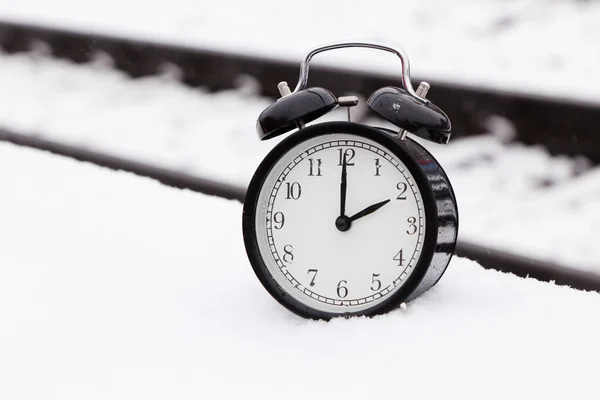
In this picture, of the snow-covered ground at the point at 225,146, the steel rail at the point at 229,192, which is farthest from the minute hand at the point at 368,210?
the snow-covered ground at the point at 225,146

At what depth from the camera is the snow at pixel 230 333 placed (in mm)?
1591

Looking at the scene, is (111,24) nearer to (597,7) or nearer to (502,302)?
(597,7)

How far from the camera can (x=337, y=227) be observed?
1.83 meters

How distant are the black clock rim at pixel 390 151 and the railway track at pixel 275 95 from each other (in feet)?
2.14

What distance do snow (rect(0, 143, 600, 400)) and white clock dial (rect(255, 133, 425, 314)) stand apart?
0.07 m

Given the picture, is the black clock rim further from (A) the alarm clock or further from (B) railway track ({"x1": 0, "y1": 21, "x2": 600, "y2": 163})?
(B) railway track ({"x1": 0, "y1": 21, "x2": 600, "y2": 163})

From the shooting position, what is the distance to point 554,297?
1.96 m

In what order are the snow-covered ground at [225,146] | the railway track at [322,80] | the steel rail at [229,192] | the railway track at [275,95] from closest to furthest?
the steel rail at [229,192], the railway track at [275,95], the snow-covered ground at [225,146], the railway track at [322,80]

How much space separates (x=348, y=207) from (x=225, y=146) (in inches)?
104

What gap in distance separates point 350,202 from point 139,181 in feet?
3.89

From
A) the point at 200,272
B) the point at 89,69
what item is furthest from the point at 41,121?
the point at 200,272

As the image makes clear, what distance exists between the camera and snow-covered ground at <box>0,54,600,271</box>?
355 cm

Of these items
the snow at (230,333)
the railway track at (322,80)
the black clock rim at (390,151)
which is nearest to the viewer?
the snow at (230,333)

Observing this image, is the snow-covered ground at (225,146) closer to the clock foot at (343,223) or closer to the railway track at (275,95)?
the railway track at (275,95)
